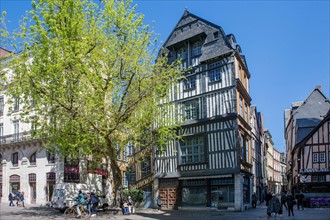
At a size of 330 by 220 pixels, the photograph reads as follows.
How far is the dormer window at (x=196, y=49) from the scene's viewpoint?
25.8m

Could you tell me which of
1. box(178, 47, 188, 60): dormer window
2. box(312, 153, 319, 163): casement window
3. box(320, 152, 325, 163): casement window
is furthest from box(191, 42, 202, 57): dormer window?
box(320, 152, 325, 163): casement window

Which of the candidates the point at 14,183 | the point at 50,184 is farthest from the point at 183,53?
the point at 14,183

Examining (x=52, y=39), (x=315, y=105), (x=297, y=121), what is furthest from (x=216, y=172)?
(x=315, y=105)

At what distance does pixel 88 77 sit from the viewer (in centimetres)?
1681

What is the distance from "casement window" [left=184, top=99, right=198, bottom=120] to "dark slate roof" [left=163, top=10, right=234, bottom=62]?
311 centimetres

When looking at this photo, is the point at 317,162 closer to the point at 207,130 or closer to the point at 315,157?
the point at 315,157

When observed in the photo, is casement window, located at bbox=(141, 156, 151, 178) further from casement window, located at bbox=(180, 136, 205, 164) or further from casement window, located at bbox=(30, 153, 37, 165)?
casement window, located at bbox=(30, 153, 37, 165)

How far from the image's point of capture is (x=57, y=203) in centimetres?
2120

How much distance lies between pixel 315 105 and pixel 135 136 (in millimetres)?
30876

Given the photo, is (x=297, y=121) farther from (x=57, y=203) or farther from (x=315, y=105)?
(x=57, y=203)

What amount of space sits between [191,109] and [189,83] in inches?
78.1

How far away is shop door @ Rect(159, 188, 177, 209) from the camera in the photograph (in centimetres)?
2553

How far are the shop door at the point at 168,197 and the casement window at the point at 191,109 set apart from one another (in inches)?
212

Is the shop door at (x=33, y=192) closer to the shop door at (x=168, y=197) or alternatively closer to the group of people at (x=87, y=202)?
the shop door at (x=168, y=197)
